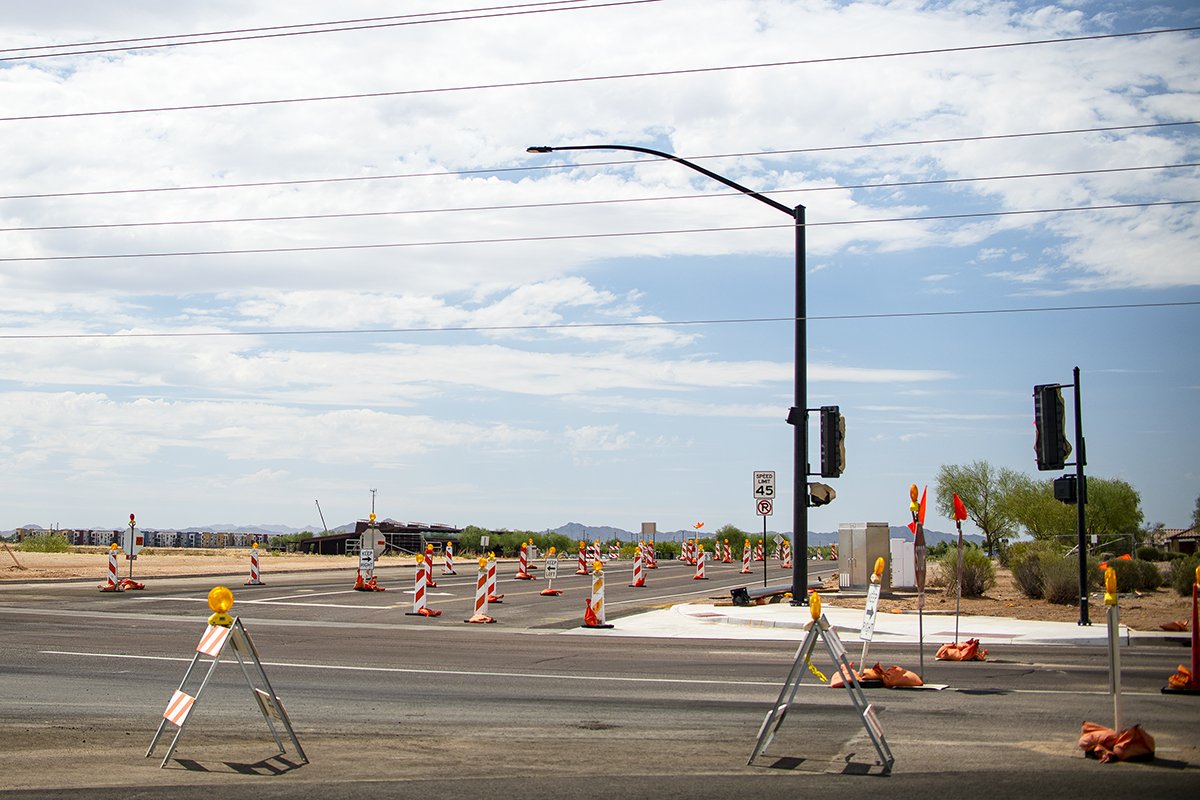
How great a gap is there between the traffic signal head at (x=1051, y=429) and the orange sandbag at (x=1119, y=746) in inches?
502

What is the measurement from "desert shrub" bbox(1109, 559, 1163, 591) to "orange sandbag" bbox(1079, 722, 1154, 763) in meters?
22.6

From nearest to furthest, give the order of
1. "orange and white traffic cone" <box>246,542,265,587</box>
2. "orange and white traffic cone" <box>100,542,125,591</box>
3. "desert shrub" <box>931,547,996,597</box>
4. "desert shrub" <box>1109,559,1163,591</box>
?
1. "desert shrub" <box>931,547,996,597</box>
2. "desert shrub" <box>1109,559,1163,591</box>
3. "orange and white traffic cone" <box>100,542,125,591</box>
4. "orange and white traffic cone" <box>246,542,265,587</box>

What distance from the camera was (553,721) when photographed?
11.8m

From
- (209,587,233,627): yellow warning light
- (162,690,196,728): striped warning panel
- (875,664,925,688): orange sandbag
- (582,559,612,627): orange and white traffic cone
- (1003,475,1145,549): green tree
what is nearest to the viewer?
(162,690,196,728): striped warning panel

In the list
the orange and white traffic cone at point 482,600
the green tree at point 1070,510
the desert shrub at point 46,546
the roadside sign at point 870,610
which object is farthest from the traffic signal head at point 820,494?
the desert shrub at point 46,546

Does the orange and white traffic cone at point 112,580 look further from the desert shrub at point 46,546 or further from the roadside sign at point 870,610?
the desert shrub at point 46,546

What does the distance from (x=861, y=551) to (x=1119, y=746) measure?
2384 centimetres

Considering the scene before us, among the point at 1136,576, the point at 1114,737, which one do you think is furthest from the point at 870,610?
the point at 1136,576

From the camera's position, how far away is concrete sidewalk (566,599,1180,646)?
20156 mm

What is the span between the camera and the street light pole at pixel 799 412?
2547cm

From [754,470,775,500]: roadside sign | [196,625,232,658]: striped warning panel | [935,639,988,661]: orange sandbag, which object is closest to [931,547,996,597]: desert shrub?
[754,470,775,500]: roadside sign

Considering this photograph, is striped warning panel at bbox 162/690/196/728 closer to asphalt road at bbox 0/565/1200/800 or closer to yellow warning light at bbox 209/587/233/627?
asphalt road at bbox 0/565/1200/800

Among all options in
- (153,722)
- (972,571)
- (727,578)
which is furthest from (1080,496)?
(727,578)

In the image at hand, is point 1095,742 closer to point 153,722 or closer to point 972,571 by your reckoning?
point 153,722
